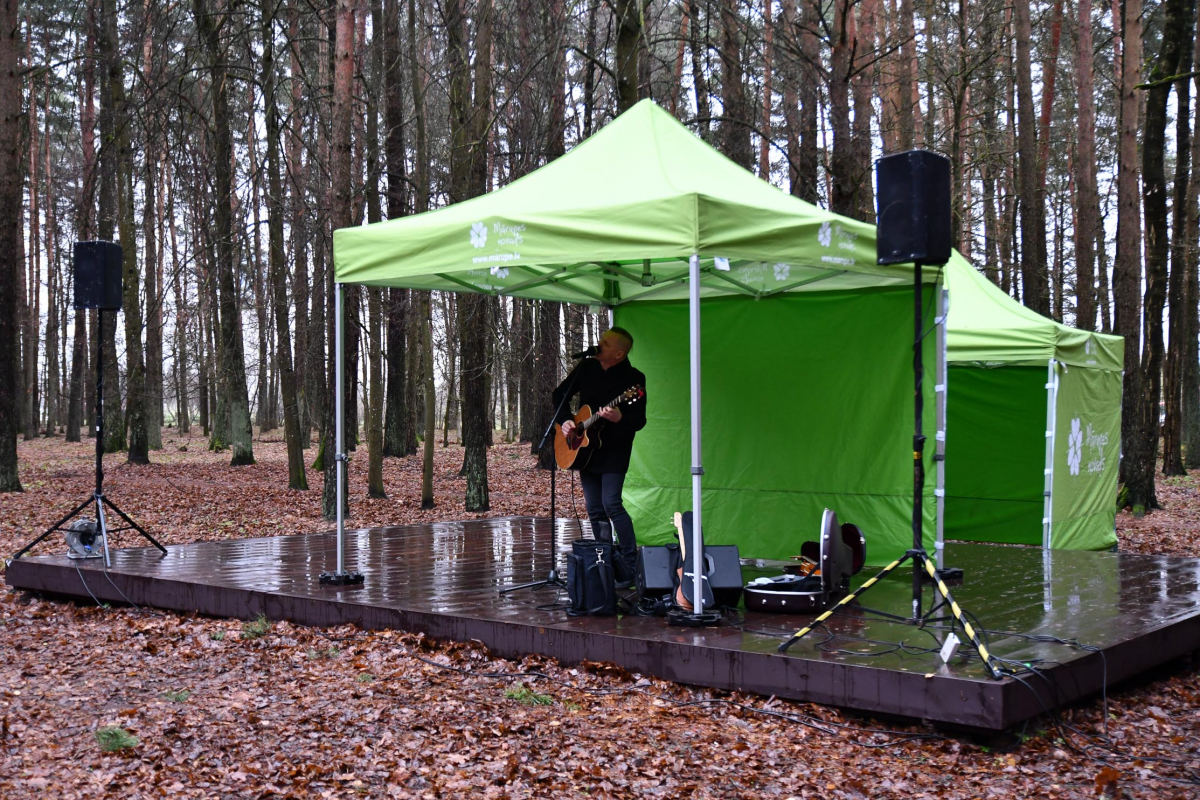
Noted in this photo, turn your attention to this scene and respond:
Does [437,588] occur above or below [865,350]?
below

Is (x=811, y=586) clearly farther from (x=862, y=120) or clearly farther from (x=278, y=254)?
(x=278, y=254)

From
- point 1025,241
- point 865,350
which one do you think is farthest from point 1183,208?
point 865,350

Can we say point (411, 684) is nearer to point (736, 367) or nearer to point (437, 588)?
point (437, 588)

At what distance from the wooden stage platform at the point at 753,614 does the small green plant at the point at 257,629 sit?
0.53 ft

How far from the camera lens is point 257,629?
6359mm

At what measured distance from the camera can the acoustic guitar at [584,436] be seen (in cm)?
637

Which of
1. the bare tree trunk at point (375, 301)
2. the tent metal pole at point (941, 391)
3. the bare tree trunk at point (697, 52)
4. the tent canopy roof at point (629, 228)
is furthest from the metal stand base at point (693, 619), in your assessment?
the bare tree trunk at point (375, 301)

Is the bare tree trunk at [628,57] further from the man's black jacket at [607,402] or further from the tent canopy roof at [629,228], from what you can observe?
the man's black jacket at [607,402]

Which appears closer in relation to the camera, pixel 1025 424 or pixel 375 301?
pixel 1025 424

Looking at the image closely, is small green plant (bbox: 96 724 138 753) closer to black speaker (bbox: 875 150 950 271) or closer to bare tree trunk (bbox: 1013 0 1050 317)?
black speaker (bbox: 875 150 950 271)

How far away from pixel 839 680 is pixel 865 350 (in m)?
3.61

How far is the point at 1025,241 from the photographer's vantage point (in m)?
13.6

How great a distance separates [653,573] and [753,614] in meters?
0.62

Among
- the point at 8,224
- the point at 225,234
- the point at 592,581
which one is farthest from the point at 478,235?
the point at 225,234
